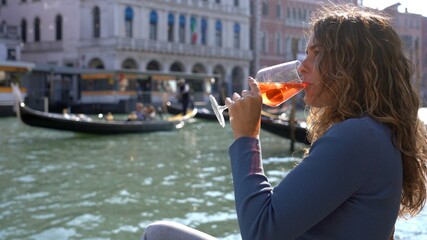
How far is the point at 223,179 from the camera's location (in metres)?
4.71

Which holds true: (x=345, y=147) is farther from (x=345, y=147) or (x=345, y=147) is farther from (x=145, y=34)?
(x=145, y=34)

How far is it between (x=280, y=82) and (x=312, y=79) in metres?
0.08

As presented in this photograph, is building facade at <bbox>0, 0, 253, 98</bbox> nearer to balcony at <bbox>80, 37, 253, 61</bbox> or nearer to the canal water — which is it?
balcony at <bbox>80, 37, 253, 61</bbox>

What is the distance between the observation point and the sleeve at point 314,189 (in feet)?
2.45

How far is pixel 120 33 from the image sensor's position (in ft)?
71.7

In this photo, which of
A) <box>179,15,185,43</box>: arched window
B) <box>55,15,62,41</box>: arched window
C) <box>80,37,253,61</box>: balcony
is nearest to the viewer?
<box>80,37,253,61</box>: balcony

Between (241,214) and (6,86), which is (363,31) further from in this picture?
(6,86)

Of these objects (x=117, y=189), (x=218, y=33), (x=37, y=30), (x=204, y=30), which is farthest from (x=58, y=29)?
(x=117, y=189)

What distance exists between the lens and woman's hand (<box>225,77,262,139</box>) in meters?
0.86

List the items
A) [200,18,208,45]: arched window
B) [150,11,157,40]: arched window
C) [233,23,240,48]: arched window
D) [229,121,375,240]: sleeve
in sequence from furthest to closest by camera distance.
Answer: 1. [233,23,240,48]: arched window
2. [200,18,208,45]: arched window
3. [150,11,157,40]: arched window
4. [229,121,375,240]: sleeve

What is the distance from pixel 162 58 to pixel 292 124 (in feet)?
55.4

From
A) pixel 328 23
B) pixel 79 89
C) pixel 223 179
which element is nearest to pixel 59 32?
pixel 79 89

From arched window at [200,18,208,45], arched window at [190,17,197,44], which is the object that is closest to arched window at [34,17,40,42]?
arched window at [190,17,197,44]

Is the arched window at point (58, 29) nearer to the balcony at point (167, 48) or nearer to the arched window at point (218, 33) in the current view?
the balcony at point (167, 48)
